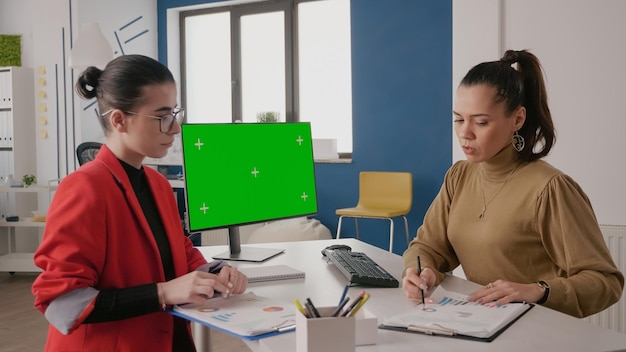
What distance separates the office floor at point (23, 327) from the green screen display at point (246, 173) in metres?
1.44

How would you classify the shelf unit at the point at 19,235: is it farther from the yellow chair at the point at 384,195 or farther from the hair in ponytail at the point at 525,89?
the hair in ponytail at the point at 525,89

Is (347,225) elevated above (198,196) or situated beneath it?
situated beneath

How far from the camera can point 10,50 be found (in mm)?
6027

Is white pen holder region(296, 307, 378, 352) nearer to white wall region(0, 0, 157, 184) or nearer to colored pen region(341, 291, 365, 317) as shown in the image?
colored pen region(341, 291, 365, 317)

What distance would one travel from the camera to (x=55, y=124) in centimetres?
591

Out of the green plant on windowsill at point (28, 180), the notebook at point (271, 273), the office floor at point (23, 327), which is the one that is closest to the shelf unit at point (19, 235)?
the green plant on windowsill at point (28, 180)

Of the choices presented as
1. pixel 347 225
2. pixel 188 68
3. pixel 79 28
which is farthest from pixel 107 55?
pixel 347 225

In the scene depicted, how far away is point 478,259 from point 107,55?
4185 millimetres

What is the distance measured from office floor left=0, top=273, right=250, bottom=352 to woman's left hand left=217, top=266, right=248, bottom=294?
6.45ft

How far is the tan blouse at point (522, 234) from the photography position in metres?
1.62

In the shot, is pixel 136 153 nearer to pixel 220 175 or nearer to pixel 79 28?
pixel 220 175

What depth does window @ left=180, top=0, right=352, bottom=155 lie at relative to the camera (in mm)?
5797

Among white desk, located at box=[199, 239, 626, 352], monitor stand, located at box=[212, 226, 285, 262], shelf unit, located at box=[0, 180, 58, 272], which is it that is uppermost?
monitor stand, located at box=[212, 226, 285, 262]

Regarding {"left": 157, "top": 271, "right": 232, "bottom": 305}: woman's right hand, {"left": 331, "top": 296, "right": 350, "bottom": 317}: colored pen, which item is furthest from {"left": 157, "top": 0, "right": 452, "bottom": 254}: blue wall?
{"left": 331, "top": 296, "right": 350, "bottom": 317}: colored pen
